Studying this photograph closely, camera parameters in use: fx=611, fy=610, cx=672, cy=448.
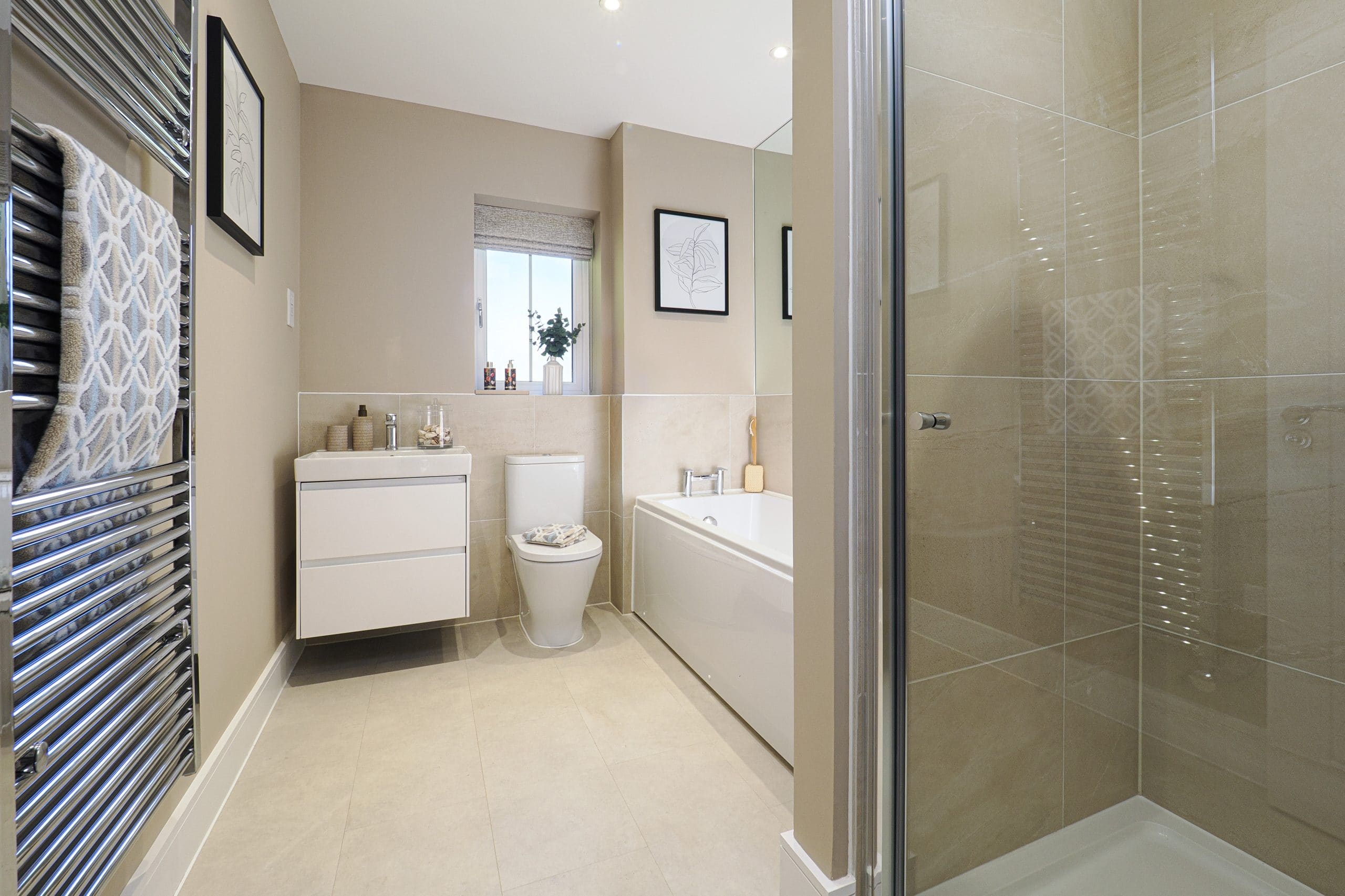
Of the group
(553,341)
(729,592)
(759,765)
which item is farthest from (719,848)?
(553,341)

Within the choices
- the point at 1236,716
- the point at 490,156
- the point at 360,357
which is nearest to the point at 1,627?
the point at 1236,716

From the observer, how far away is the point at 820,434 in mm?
1120

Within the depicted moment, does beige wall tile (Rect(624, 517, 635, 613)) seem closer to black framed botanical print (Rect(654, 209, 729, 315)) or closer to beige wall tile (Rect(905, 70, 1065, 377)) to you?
black framed botanical print (Rect(654, 209, 729, 315))

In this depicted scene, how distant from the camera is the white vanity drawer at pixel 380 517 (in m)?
2.16

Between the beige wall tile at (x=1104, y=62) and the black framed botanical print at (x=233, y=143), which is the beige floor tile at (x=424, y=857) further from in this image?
the beige wall tile at (x=1104, y=62)

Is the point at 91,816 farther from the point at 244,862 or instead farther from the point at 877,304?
the point at 877,304

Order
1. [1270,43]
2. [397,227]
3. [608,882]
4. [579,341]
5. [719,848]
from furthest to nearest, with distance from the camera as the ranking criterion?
[579,341] → [397,227] → [719,848] → [608,882] → [1270,43]

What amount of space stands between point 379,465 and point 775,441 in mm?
1822

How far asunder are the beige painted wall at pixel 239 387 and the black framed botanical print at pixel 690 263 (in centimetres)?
156

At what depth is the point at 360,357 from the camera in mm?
2697

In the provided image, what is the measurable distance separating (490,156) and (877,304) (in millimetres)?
2525

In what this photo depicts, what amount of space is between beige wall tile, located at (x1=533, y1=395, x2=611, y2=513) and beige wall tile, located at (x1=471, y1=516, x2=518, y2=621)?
44 cm

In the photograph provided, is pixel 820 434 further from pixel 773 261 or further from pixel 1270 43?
pixel 773 261

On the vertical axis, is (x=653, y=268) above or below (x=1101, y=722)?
above
